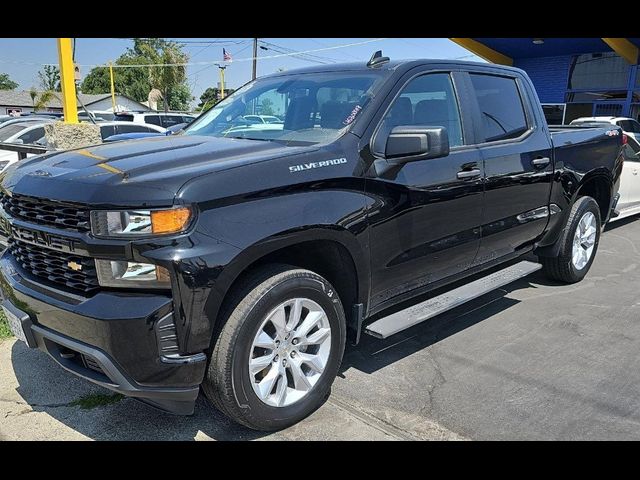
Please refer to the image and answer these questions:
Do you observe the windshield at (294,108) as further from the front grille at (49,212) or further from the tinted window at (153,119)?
the tinted window at (153,119)

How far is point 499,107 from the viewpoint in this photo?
441cm

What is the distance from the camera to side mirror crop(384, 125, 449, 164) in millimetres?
3129

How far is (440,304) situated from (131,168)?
2.24m

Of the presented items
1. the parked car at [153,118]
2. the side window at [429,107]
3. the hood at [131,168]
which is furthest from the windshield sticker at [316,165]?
the parked car at [153,118]

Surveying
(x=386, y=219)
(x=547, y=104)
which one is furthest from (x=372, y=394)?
(x=547, y=104)

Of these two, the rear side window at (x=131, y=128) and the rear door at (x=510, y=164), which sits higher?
the rear door at (x=510, y=164)

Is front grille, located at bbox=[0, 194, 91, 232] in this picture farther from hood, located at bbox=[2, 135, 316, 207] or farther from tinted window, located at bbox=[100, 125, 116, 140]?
tinted window, located at bbox=[100, 125, 116, 140]

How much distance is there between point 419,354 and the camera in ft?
13.1

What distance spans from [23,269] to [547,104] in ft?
79.8

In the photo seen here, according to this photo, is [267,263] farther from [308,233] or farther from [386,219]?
[386,219]

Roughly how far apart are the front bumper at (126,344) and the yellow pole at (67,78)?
5.39 meters

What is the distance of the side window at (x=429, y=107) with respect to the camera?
3.50 m

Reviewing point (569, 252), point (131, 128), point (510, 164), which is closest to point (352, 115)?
point (510, 164)

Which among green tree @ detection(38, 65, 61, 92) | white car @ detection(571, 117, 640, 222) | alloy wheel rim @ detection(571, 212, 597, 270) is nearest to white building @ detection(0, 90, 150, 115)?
green tree @ detection(38, 65, 61, 92)
